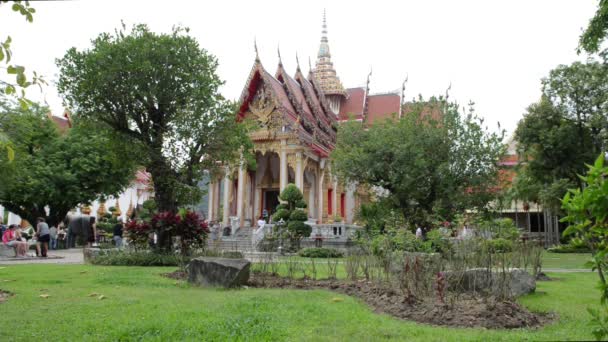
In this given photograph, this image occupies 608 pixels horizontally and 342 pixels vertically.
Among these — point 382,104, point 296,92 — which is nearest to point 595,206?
point 296,92

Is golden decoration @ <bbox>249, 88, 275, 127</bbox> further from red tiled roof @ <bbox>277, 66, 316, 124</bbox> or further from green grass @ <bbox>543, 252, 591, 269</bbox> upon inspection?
green grass @ <bbox>543, 252, 591, 269</bbox>

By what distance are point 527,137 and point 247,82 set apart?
15405mm

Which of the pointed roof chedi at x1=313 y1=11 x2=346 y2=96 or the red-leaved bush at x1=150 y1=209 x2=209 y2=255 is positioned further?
A: the pointed roof chedi at x1=313 y1=11 x2=346 y2=96

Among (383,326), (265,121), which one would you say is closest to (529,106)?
(265,121)

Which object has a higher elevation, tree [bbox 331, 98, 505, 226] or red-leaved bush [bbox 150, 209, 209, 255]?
tree [bbox 331, 98, 505, 226]

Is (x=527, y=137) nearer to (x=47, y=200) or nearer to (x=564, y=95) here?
(x=564, y=95)

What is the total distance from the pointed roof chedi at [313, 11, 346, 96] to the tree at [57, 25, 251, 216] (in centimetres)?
2461

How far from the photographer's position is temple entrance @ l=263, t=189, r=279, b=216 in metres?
32.3

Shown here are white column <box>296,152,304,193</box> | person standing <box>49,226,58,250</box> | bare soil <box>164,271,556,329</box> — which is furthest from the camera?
white column <box>296,152,304,193</box>

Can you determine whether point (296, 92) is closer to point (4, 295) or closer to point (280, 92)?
point (280, 92)

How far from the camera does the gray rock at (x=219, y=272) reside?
26.9 feet

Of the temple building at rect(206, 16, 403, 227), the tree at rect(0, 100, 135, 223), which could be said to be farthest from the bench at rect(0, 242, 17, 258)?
the temple building at rect(206, 16, 403, 227)

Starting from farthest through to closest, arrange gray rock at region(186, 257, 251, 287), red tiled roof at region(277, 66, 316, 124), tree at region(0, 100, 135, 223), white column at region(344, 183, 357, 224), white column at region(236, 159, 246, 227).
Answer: white column at region(344, 183, 357, 224) → red tiled roof at region(277, 66, 316, 124) → white column at region(236, 159, 246, 227) → tree at region(0, 100, 135, 223) → gray rock at region(186, 257, 251, 287)

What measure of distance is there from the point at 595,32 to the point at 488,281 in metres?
9.73
